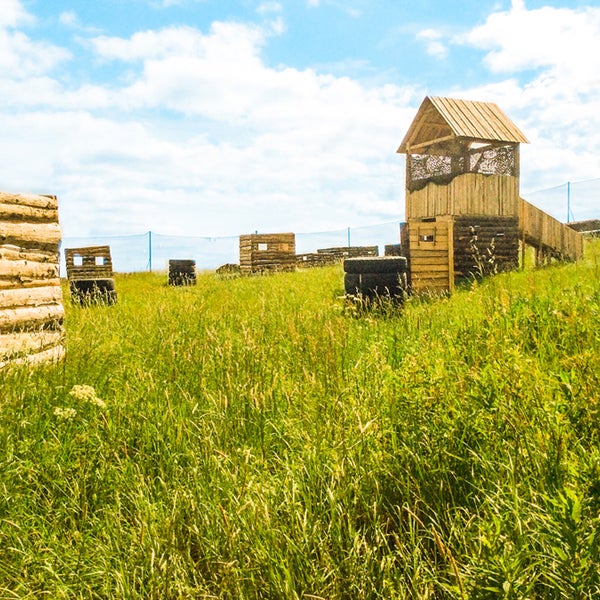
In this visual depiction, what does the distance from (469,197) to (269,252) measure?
424 inches

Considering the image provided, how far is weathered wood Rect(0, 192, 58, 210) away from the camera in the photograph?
21.4 feet

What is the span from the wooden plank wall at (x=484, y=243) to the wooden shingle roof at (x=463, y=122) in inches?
103

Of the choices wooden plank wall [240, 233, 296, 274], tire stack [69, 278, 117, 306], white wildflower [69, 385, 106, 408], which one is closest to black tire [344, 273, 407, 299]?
tire stack [69, 278, 117, 306]

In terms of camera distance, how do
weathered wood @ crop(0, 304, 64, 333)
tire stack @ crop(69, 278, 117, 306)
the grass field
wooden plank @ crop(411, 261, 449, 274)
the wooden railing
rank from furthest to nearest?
the wooden railing
wooden plank @ crop(411, 261, 449, 274)
tire stack @ crop(69, 278, 117, 306)
weathered wood @ crop(0, 304, 64, 333)
the grass field

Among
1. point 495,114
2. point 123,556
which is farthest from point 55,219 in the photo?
point 495,114

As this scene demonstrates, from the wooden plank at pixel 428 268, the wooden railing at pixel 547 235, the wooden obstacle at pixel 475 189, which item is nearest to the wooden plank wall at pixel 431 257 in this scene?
the wooden plank at pixel 428 268

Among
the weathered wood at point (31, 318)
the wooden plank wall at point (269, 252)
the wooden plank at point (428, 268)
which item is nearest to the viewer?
the weathered wood at point (31, 318)

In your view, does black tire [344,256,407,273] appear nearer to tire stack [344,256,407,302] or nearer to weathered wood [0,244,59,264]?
tire stack [344,256,407,302]

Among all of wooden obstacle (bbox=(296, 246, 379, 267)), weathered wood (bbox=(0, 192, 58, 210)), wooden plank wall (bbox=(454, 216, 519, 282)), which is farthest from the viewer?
wooden obstacle (bbox=(296, 246, 379, 267))

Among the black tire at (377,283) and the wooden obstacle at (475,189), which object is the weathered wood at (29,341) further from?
the wooden obstacle at (475,189)

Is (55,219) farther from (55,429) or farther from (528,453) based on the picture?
(528,453)

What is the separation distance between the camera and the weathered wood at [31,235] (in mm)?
6484

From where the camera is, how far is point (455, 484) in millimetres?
2775

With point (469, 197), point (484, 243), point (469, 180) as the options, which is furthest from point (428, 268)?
point (469, 180)
